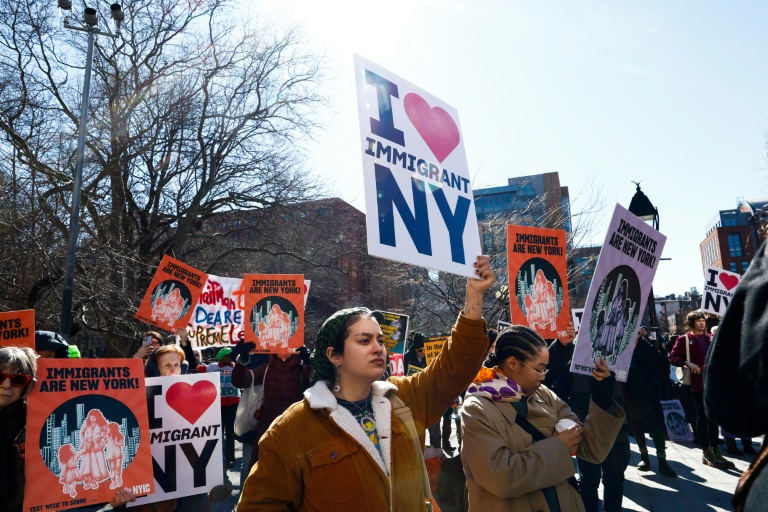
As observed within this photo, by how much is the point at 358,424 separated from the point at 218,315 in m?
8.44

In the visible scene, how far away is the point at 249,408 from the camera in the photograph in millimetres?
6500

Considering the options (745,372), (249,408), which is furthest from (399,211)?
(249,408)

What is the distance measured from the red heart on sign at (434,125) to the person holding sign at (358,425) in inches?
31.5

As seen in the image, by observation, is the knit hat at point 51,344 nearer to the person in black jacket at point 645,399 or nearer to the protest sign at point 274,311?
the protest sign at point 274,311

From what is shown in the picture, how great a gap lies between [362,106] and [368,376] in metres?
1.29

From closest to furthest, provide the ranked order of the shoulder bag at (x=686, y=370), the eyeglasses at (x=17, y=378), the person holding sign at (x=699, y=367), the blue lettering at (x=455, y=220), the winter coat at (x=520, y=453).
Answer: the winter coat at (x=520, y=453), the blue lettering at (x=455, y=220), the eyeglasses at (x=17, y=378), the person holding sign at (x=699, y=367), the shoulder bag at (x=686, y=370)

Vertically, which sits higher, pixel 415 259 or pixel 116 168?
pixel 116 168

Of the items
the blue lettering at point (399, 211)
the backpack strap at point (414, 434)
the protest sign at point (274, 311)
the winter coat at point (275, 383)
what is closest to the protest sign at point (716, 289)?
the protest sign at point (274, 311)

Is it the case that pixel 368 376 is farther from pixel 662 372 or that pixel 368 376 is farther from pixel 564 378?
pixel 662 372

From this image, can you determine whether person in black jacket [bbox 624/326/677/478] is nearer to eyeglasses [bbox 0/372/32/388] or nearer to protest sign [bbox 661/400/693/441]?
protest sign [bbox 661/400/693/441]

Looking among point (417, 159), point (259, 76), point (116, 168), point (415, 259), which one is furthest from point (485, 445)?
point (259, 76)

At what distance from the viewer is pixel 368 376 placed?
266 centimetres

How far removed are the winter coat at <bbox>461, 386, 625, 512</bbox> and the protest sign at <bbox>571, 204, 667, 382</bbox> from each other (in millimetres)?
304

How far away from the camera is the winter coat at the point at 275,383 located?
636cm
